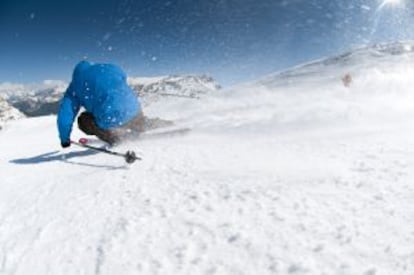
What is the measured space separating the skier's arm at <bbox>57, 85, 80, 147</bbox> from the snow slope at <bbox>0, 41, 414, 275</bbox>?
728 millimetres

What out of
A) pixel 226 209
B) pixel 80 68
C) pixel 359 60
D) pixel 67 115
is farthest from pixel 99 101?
pixel 359 60

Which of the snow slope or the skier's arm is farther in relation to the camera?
the skier's arm

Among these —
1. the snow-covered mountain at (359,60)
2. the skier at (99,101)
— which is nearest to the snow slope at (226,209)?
the skier at (99,101)

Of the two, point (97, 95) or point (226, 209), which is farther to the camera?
point (97, 95)

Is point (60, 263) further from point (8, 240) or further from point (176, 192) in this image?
point (176, 192)

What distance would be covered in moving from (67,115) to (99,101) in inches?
32.4

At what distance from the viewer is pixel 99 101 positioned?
10398 millimetres

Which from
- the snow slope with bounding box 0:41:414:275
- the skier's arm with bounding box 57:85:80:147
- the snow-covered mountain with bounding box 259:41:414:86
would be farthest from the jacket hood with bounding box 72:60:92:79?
the snow-covered mountain with bounding box 259:41:414:86

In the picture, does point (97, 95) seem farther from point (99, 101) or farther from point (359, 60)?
point (359, 60)

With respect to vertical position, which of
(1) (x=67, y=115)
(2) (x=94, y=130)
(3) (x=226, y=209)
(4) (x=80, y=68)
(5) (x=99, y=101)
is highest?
(4) (x=80, y=68)

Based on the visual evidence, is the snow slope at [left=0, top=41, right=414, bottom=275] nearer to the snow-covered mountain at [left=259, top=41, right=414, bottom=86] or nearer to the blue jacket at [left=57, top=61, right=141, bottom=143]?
the blue jacket at [left=57, top=61, right=141, bottom=143]

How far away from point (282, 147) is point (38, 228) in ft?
16.9

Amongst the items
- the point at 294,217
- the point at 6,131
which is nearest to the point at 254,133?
the point at 294,217

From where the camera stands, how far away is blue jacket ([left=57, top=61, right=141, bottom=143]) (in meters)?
10.4
